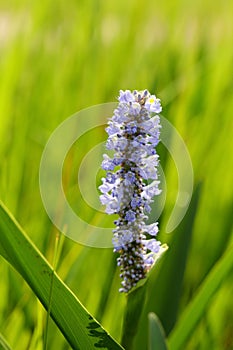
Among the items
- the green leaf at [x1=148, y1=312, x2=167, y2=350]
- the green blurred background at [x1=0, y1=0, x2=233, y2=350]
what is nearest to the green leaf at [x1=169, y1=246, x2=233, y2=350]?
the green blurred background at [x1=0, y1=0, x2=233, y2=350]

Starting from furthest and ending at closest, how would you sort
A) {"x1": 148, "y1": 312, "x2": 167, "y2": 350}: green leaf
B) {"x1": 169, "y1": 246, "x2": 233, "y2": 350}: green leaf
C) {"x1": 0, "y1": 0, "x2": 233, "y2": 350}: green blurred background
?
{"x1": 0, "y1": 0, "x2": 233, "y2": 350}: green blurred background → {"x1": 169, "y1": 246, "x2": 233, "y2": 350}: green leaf → {"x1": 148, "y1": 312, "x2": 167, "y2": 350}: green leaf

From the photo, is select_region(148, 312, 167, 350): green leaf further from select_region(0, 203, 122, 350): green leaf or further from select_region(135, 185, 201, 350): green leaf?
select_region(135, 185, 201, 350): green leaf

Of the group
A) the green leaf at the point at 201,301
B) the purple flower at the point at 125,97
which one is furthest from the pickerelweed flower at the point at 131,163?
the green leaf at the point at 201,301

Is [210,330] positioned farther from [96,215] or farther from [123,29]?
[123,29]

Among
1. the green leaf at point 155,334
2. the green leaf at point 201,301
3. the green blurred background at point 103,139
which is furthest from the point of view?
the green blurred background at point 103,139

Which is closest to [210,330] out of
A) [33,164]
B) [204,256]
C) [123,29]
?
[204,256]

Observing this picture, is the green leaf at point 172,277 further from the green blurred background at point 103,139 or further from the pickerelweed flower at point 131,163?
the pickerelweed flower at point 131,163
